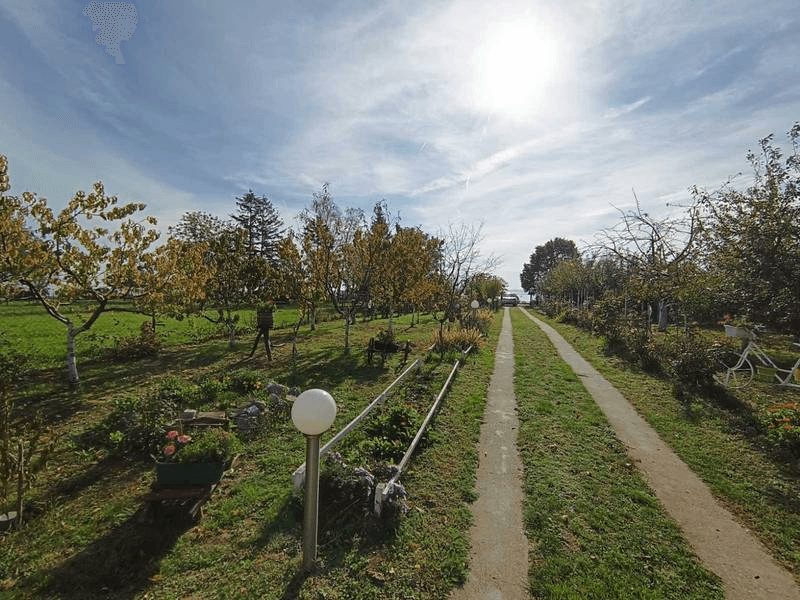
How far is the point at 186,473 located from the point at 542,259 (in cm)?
9041

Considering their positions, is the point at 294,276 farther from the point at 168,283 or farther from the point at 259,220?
the point at 259,220

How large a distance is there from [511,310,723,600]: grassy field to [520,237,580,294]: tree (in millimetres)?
77564

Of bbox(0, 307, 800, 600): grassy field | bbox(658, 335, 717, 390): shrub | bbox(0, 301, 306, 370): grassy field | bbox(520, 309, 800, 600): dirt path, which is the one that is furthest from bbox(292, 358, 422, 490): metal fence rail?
bbox(658, 335, 717, 390): shrub

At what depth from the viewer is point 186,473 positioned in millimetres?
4254

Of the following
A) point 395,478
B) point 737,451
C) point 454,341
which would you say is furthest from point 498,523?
point 454,341

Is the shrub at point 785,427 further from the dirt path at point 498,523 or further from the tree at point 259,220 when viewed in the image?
the tree at point 259,220

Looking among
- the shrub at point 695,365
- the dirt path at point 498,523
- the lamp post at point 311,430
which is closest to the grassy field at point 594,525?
the dirt path at point 498,523

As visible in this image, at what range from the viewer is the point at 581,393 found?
32.8ft

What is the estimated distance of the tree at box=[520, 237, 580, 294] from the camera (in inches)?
3211

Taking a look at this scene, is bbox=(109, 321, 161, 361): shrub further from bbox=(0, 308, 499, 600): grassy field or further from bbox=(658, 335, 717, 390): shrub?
bbox=(658, 335, 717, 390): shrub

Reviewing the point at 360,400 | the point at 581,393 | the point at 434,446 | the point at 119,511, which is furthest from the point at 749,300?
the point at 119,511

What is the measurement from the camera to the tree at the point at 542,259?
268 feet

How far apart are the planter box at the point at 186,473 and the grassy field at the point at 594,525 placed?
3784 millimetres

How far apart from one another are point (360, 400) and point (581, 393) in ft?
20.6
